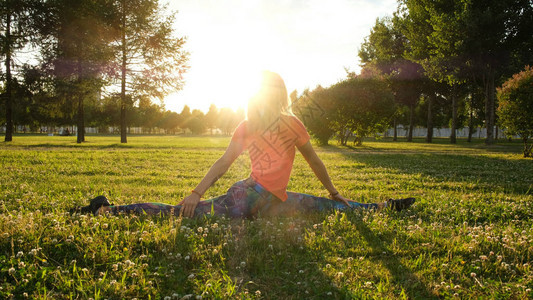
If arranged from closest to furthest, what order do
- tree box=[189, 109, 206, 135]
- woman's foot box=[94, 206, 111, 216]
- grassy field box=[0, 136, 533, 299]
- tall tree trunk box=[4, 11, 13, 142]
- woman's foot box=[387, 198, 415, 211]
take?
grassy field box=[0, 136, 533, 299] → woman's foot box=[94, 206, 111, 216] → woman's foot box=[387, 198, 415, 211] → tall tree trunk box=[4, 11, 13, 142] → tree box=[189, 109, 206, 135]

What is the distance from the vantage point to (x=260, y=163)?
471 centimetres

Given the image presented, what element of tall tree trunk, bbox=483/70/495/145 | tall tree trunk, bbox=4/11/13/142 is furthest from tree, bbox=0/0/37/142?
tall tree trunk, bbox=483/70/495/145

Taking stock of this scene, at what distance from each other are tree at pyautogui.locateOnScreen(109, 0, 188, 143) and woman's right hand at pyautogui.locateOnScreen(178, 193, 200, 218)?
33.3 meters

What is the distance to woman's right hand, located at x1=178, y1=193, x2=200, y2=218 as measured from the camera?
14.5ft

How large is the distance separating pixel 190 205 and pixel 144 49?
119ft

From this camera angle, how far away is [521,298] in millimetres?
2561

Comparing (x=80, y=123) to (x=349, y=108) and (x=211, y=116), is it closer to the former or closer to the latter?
(x=349, y=108)

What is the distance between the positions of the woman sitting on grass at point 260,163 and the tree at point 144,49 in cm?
3316

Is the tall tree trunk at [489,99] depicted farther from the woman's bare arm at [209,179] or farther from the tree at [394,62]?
the woman's bare arm at [209,179]

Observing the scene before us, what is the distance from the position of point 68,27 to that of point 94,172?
2887 centimetres

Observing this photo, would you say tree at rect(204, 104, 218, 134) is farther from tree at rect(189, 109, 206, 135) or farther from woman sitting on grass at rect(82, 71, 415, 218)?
woman sitting on grass at rect(82, 71, 415, 218)

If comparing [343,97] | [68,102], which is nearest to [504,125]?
[343,97]

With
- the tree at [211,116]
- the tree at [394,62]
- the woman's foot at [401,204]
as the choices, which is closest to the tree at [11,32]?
the woman's foot at [401,204]

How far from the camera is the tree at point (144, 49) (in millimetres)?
35000
